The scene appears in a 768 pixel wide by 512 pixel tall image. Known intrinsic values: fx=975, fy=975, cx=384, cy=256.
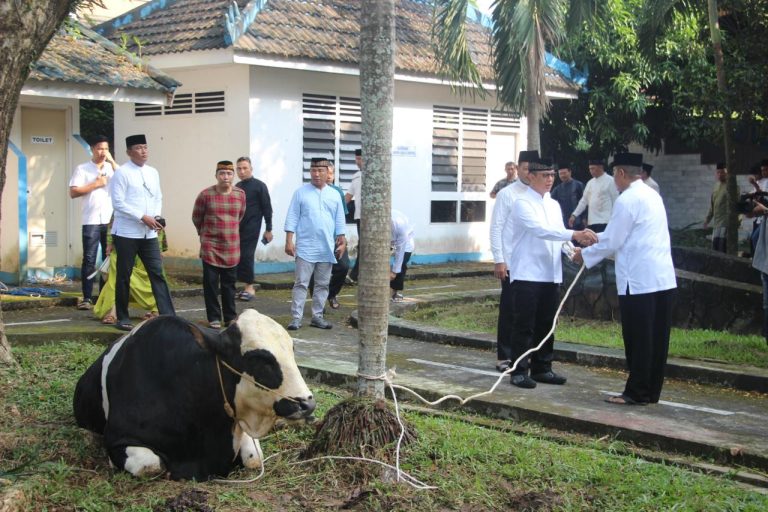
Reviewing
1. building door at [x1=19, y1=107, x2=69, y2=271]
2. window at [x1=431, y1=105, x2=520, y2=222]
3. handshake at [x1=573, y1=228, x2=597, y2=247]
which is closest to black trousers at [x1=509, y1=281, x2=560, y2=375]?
handshake at [x1=573, y1=228, x2=597, y2=247]

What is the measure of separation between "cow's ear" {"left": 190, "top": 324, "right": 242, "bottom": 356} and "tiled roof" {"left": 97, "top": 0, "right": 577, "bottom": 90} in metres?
9.97

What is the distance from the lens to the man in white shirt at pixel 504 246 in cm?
914

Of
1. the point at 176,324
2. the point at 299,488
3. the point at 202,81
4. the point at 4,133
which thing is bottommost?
the point at 299,488

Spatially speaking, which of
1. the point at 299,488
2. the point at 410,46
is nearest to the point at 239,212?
the point at 299,488

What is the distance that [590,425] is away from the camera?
6.96 meters

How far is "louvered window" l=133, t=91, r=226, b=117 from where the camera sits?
16.2 meters

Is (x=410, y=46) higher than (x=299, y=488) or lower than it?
higher

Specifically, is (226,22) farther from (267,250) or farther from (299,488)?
(299,488)

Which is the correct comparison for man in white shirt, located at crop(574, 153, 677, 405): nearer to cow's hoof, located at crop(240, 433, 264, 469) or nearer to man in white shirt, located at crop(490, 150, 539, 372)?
man in white shirt, located at crop(490, 150, 539, 372)

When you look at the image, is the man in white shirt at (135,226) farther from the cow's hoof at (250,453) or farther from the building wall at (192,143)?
the building wall at (192,143)

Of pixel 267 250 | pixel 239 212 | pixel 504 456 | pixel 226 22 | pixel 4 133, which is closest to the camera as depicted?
pixel 504 456

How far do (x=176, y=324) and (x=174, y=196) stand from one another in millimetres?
11514

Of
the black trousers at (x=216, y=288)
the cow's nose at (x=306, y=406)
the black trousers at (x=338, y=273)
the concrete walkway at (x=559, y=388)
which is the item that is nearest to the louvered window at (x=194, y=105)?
the black trousers at (x=338, y=273)

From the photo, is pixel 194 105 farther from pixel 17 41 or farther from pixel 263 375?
pixel 263 375
